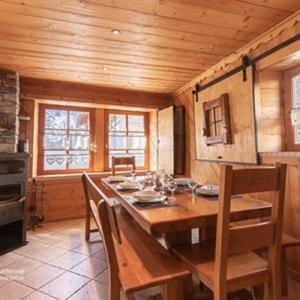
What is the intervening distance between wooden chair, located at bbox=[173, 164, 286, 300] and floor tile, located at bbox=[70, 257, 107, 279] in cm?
110

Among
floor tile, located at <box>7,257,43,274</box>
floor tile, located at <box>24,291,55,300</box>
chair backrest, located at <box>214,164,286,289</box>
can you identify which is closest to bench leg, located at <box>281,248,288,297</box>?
chair backrest, located at <box>214,164,286,289</box>

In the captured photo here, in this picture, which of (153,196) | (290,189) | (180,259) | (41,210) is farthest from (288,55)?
(41,210)

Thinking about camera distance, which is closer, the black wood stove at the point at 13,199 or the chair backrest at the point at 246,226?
the chair backrest at the point at 246,226

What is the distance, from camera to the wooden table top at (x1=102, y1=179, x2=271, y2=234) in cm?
119

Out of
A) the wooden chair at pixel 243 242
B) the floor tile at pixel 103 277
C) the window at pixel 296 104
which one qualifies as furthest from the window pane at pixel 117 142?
the wooden chair at pixel 243 242

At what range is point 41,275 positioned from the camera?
199cm

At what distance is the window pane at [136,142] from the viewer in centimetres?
439

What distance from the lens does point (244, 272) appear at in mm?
1185

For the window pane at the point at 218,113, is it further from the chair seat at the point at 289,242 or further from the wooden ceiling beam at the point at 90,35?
the chair seat at the point at 289,242

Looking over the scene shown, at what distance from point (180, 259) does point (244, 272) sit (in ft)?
1.25

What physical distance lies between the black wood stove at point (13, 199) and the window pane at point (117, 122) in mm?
1804

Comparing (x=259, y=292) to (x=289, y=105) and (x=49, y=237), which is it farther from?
(x=49, y=237)

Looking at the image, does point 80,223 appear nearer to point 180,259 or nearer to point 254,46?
point 180,259

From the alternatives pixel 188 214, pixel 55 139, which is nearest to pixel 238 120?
pixel 188 214
